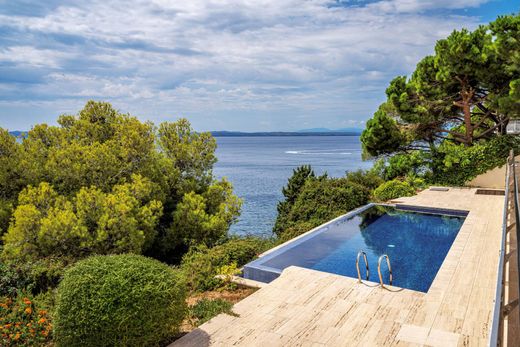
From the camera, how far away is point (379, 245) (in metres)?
9.61

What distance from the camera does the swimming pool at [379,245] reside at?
7180 mm

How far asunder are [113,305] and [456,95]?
1868cm

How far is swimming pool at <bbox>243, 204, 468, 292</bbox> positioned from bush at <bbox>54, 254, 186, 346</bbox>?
2.90 meters

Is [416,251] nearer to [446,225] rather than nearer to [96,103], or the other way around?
[446,225]

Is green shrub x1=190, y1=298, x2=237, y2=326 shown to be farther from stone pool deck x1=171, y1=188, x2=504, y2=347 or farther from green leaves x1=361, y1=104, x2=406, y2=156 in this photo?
green leaves x1=361, y1=104, x2=406, y2=156

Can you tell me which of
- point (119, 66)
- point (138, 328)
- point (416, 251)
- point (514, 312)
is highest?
point (119, 66)

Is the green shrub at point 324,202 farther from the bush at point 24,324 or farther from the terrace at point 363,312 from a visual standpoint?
the bush at point 24,324

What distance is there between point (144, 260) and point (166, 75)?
15874 mm

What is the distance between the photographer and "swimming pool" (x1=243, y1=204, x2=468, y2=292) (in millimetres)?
7180

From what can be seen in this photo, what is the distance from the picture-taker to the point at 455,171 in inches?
700

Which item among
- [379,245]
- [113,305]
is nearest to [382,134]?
[379,245]

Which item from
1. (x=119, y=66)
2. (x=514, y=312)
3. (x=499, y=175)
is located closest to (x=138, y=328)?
(x=514, y=312)

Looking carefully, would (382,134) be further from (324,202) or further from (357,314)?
(357,314)

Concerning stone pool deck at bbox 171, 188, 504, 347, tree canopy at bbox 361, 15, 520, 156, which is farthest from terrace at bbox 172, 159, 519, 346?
tree canopy at bbox 361, 15, 520, 156
